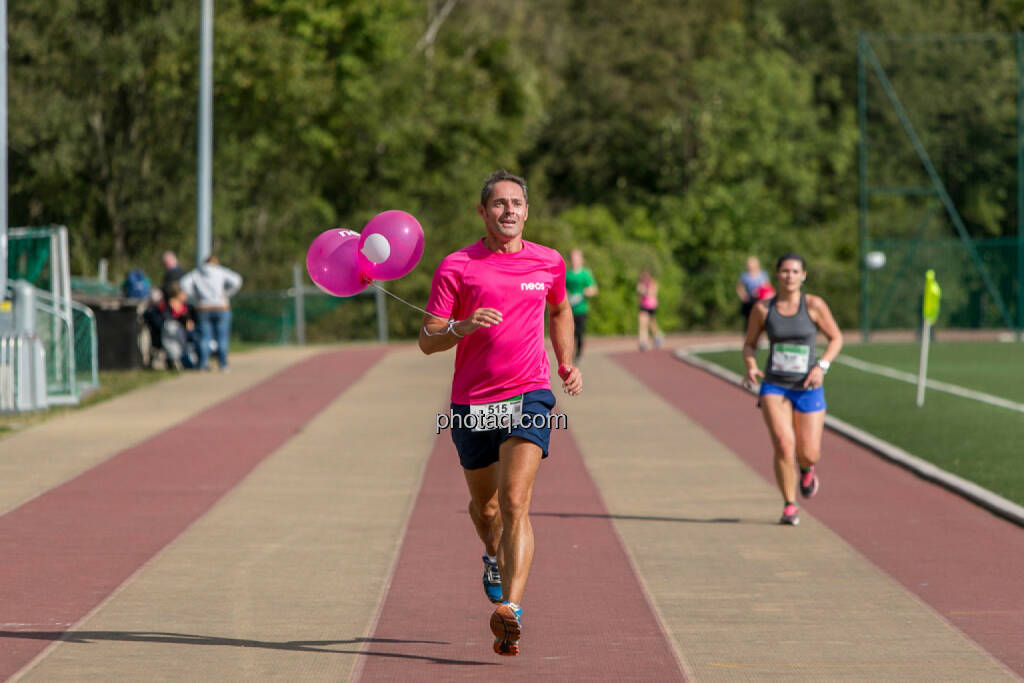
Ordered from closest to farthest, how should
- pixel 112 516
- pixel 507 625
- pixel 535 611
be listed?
pixel 507 625
pixel 535 611
pixel 112 516

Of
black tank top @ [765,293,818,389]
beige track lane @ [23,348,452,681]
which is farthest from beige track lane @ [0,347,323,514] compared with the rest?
black tank top @ [765,293,818,389]

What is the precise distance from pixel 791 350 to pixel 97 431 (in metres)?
8.02

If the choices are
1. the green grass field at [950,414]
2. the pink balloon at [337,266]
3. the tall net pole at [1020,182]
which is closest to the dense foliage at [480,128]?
the tall net pole at [1020,182]

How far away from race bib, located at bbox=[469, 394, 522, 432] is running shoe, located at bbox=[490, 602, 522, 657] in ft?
2.33

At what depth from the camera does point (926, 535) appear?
9836mm

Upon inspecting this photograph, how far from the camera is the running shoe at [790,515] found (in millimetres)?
10297

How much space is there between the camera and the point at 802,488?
10.9 m

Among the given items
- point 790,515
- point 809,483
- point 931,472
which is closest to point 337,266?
point 790,515

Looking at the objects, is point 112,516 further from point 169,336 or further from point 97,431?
point 169,336

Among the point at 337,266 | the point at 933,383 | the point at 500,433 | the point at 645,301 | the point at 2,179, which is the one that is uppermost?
the point at 2,179

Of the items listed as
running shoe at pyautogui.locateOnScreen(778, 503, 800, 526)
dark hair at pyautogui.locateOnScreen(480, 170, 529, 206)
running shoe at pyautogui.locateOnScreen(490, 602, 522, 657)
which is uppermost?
dark hair at pyautogui.locateOnScreen(480, 170, 529, 206)

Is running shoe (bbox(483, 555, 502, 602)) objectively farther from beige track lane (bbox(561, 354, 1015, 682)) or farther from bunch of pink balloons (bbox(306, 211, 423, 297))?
bunch of pink balloons (bbox(306, 211, 423, 297))

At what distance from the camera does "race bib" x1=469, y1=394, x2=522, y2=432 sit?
6641mm

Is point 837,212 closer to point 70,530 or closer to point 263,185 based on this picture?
point 263,185
